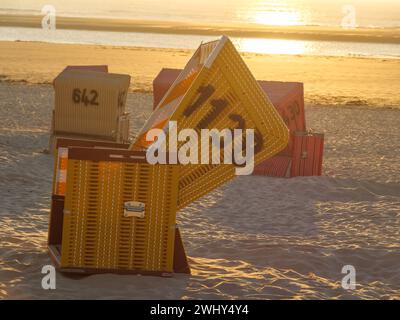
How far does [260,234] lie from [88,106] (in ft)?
21.5

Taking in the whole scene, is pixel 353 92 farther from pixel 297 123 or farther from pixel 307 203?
pixel 307 203

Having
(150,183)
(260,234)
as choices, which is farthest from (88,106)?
(150,183)

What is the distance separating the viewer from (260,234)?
10672 millimetres

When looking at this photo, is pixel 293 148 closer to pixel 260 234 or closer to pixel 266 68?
pixel 260 234

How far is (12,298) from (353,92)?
26.3 m

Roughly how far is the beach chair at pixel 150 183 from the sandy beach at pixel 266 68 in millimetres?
19212

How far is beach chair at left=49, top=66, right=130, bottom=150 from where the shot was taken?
16016 mm

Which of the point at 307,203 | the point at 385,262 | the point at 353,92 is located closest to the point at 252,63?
the point at 353,92

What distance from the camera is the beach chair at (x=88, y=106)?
16.0m

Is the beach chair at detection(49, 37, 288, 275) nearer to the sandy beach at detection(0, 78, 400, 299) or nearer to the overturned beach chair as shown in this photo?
the sandy beach at detection(0, 78, 400, 299)

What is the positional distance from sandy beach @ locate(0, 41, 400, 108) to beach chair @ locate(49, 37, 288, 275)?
19.2m

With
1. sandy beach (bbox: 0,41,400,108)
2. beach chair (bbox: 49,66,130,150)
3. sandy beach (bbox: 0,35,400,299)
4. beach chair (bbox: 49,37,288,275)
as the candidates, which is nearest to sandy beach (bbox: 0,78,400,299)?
sandy beach (bbox: 0,35,400,299)

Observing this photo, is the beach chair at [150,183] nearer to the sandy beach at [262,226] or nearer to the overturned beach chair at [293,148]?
the sandy beach at [262,226]

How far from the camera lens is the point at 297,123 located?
15.6 meters
